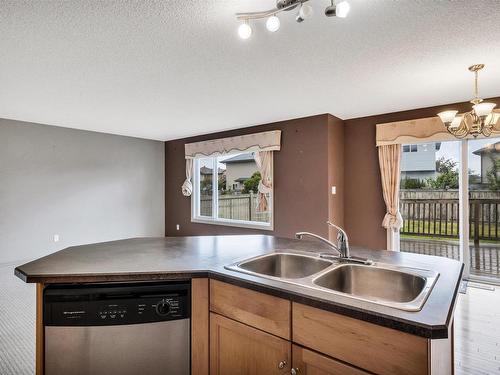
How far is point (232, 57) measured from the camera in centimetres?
253

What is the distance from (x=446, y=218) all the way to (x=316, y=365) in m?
4.04

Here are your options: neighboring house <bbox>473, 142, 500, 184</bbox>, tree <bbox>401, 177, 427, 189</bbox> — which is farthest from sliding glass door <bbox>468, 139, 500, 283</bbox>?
tree <bbox>401, 177, 427, 189</bbox>

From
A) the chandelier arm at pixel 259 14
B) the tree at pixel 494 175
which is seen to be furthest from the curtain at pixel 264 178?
the chandelier arm at pixel 259 14

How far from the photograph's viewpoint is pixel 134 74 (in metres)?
2.89

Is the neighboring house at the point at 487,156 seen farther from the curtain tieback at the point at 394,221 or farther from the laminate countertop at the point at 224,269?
the laminate countertop at the point at 224,269

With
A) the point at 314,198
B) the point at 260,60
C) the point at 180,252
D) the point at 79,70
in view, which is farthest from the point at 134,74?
the point at 314,198

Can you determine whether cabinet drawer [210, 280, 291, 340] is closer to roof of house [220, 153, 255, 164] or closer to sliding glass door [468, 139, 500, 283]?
sliding glass door [468, 139, 500, 283]

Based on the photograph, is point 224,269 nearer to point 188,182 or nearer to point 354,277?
point 354,277

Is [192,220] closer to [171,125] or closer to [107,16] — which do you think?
[171,125]

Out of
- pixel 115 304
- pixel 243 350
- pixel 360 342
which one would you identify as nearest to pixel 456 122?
pixel 360 342

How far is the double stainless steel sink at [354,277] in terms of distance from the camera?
1.32m

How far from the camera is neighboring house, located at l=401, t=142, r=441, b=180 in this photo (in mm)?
4238

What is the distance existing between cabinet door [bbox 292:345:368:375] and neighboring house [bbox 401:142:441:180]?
4062 mm

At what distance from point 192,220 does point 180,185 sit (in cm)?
88
